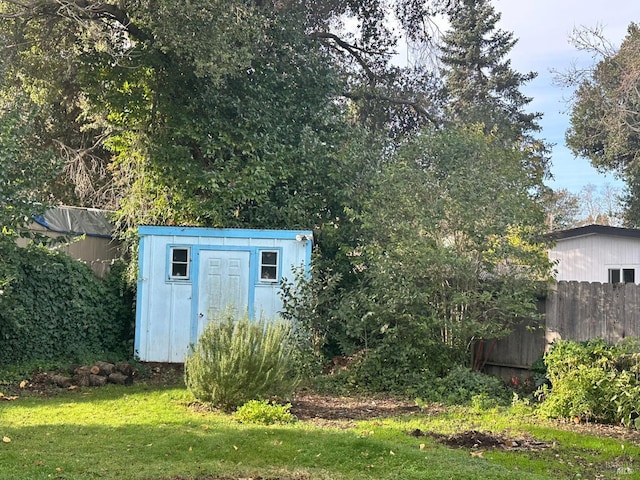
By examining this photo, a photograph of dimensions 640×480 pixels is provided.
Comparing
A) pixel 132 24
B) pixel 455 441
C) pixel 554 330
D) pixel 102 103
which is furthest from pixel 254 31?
pixel 455 441

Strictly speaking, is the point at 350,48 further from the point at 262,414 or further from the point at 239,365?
the point at 262,414

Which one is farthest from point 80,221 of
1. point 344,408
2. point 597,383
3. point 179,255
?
point 597,383

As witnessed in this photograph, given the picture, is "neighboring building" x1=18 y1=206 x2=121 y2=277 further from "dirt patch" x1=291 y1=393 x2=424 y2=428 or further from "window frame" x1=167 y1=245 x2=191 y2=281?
"dirt patch" x1=291 y1=393 x2=424 y2=428

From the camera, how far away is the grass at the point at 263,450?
4820mm

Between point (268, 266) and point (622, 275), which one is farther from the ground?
point (622, 275)

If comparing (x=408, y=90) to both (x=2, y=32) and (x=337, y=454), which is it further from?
(x=337, y=454)

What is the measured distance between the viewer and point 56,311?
34.1 ft

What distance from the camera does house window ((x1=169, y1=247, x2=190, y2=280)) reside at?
10.6 meters

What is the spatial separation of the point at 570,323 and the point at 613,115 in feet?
45.2

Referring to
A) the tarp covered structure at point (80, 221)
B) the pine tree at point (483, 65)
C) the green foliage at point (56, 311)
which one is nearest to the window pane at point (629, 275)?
the green foliage at point (56, 311)

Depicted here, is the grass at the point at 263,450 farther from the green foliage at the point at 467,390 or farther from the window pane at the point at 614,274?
the window pane at the point at 614,274

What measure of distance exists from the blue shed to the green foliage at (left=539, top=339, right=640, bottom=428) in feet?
15.0

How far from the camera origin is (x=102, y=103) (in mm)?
12656

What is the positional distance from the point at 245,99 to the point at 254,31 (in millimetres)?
1322
